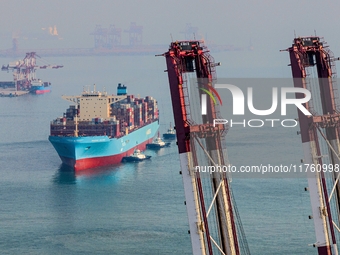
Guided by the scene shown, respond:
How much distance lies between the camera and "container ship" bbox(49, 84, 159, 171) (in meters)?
51.4

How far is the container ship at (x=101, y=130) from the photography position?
51438mm

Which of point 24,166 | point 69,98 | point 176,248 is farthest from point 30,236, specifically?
point 69,98

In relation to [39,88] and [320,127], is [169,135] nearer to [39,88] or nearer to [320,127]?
[320,127]

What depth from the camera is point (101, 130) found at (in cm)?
5469

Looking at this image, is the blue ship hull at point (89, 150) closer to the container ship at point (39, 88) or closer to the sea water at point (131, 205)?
the sea water at point (131, 205)

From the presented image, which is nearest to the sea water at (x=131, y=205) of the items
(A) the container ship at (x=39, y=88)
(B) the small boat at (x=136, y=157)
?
(B) the small boat at (x=136, y=157)

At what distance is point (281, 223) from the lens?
30.1 meters

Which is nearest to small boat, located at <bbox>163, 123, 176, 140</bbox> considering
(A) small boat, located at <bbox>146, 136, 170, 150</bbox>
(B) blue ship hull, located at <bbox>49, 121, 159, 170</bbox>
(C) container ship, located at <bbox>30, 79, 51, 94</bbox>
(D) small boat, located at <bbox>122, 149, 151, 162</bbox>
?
(A) small boat, located at <bbox>146, 136, 170, 150</bbox>

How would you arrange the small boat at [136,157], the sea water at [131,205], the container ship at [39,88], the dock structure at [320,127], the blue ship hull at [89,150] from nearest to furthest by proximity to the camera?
the dock structure at [320,127]
the sea water at [131,205]
the blue ship hull at [89,150]
the small boat at [136,157]
the container ship at [39,88]

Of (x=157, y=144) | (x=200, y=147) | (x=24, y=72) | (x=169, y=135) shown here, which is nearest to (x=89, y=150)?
(x=157, y=144)

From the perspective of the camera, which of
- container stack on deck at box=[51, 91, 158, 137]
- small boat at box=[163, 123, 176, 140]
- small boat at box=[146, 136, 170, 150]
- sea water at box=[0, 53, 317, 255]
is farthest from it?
small boat at box=[163, 123, 176, 140]

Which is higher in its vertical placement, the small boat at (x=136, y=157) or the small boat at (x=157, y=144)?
the small boat at (x=157, y=144)

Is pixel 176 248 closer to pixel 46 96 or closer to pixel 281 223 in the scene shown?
pixel 281 223

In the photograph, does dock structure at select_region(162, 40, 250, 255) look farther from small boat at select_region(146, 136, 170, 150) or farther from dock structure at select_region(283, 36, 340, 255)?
small boat at select_region(146, 136, 170, 150)
